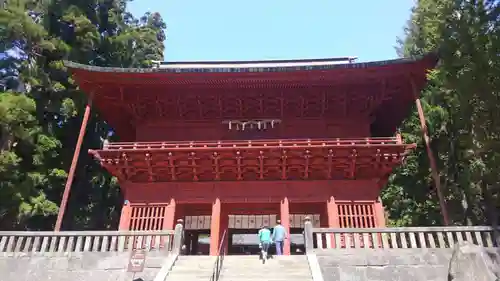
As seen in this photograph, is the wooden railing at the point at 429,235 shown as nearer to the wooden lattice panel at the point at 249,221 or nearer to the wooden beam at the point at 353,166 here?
the wooden beam at the point at 353,166

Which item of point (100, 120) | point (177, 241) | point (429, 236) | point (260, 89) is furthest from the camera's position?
point (100, 120)

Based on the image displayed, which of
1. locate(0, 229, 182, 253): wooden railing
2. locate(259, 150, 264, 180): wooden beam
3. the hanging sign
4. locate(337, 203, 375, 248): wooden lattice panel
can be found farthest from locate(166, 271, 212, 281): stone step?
locate(337, 203, 375, 248): wooden lattice panel

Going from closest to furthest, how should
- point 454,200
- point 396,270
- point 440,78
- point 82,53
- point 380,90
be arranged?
point 396,270
point 440,78
point 380,90
point 454,200
point 82,53

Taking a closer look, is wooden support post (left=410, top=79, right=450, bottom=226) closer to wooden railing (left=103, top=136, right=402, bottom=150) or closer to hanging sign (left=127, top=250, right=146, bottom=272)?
wooden railing (left=103, top=136, right=402, bottom=150)

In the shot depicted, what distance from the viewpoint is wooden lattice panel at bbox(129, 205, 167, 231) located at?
15.5 metres

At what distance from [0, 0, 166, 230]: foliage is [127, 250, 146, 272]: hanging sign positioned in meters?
8.45

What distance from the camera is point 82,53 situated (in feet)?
68.2

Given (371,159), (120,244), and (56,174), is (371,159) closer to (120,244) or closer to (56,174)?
(120,244)

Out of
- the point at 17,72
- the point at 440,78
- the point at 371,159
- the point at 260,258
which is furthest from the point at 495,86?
the point at 17,72

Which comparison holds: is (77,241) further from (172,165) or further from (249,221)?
(249,221)

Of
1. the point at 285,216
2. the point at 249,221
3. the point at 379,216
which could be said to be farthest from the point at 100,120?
the point at 379,216

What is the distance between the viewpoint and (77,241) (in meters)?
11.6

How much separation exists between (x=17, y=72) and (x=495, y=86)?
18.7 metres

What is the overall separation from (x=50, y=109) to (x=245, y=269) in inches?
530
